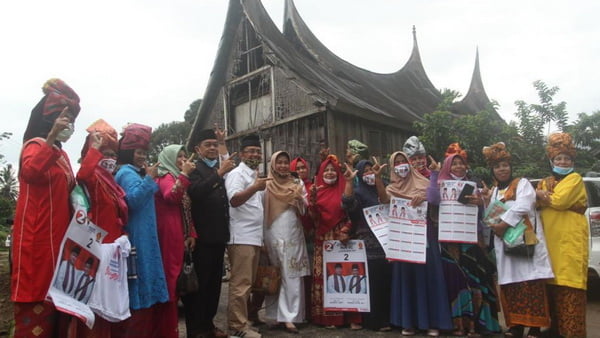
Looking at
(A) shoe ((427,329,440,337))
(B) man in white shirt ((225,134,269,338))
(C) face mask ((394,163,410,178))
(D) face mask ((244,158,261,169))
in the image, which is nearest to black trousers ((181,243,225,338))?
(B) man in white shirt ((225,134,269,338))

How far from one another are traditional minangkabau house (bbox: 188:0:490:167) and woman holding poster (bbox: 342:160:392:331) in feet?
18.2

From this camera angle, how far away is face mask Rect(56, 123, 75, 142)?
264cm

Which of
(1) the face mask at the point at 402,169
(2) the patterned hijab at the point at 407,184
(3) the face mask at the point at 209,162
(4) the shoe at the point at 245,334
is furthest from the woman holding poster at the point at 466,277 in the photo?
(3) the face mask at the point at 209,162

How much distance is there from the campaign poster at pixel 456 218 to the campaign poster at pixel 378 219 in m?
0.51

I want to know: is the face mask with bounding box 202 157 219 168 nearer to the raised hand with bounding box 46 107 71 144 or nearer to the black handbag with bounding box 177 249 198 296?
the black handbag with bounding box 177 249 198 296

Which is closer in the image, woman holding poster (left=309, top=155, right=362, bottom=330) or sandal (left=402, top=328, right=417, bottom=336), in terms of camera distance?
sandal (left=402, top=328, right=417, bottom=336)

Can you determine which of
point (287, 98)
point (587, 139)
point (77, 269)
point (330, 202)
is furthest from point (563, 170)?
point (587, 139)

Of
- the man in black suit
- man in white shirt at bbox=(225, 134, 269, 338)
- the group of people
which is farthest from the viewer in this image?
man in white shirt at bbox=(225, 134, 269, 338)

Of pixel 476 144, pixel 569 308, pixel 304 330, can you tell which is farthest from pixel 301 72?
pixel 569 308

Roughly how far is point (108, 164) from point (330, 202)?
2.19 metres

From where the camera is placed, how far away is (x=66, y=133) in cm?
267

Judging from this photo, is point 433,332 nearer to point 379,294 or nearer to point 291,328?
point 379,294

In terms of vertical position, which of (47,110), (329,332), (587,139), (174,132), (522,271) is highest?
(174,132)

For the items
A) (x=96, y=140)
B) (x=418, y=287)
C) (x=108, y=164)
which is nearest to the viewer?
(x=96, y=140)
